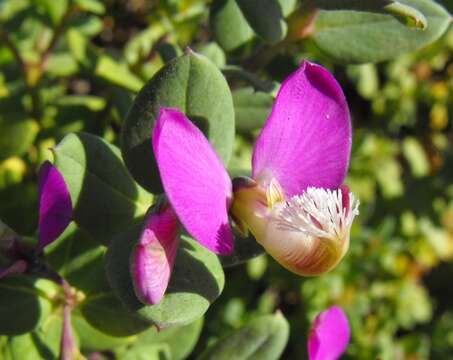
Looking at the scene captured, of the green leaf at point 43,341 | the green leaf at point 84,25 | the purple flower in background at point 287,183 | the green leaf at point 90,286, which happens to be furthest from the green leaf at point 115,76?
the purple flower in background at point 287,183

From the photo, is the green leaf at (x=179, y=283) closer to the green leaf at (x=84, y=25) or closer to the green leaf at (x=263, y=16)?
the green leaf at (x=263, y=16)

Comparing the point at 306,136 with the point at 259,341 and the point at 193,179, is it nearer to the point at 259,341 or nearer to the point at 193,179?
the point at 193,179

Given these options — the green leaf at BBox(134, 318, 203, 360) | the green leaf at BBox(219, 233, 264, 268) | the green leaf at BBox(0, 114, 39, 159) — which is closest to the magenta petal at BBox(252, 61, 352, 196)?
the green leaf at BBox(219, 233, 264, 268)

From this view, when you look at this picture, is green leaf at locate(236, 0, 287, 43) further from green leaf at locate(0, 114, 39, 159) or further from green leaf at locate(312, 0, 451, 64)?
green leaf at locate(0, 114, 39, 159)

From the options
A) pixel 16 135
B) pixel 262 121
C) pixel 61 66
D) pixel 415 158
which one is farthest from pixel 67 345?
pixel 415 158

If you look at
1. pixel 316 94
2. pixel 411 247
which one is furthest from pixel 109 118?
pixel 411 247

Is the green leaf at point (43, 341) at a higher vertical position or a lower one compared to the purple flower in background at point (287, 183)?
lower
